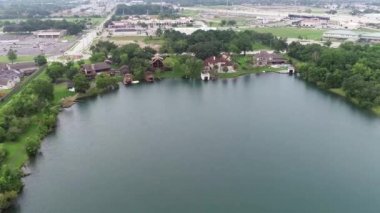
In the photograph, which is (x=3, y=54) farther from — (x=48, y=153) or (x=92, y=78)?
(x=48, y=153)

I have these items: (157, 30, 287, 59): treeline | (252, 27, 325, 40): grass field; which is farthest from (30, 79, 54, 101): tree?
(252, 27, 325, 40): grass field

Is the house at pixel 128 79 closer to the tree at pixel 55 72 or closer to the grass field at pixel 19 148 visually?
the tree at pixel 55 72

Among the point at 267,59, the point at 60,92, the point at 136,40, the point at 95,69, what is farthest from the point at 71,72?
the point at 136,40

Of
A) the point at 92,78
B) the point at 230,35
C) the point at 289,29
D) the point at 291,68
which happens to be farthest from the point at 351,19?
the point at 92,78

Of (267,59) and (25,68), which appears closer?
(25,68)

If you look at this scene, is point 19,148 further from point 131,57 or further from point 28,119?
point 131,57

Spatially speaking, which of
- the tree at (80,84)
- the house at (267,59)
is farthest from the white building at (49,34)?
the house at (267,59)
